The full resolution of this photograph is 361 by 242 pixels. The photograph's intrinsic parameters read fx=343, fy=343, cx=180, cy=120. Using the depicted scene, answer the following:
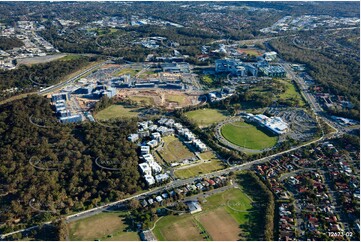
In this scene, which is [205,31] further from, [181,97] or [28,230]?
[28,230]

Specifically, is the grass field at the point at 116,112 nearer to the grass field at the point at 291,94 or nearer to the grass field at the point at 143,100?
the grass field at the point at 143,100

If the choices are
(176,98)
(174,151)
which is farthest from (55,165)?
(176,98)

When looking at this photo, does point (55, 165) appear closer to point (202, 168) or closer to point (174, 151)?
point (174, 151)

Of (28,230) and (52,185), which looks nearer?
(28,230)

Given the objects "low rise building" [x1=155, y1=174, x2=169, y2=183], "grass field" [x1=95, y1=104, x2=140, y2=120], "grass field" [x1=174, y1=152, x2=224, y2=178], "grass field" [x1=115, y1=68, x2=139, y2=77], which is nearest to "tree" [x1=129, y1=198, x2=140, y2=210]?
"low rise building" [x1=155, y1=174, x2=169, y2=183]

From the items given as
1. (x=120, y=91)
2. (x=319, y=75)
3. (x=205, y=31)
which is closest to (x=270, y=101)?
(x=319, y=75)

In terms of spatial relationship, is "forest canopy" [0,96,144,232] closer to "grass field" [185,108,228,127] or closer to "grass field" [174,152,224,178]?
"grass field" [174,152,224,178]

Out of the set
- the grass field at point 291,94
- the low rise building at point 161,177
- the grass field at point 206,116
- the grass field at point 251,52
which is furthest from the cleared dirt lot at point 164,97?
the grass field at point 251,52
